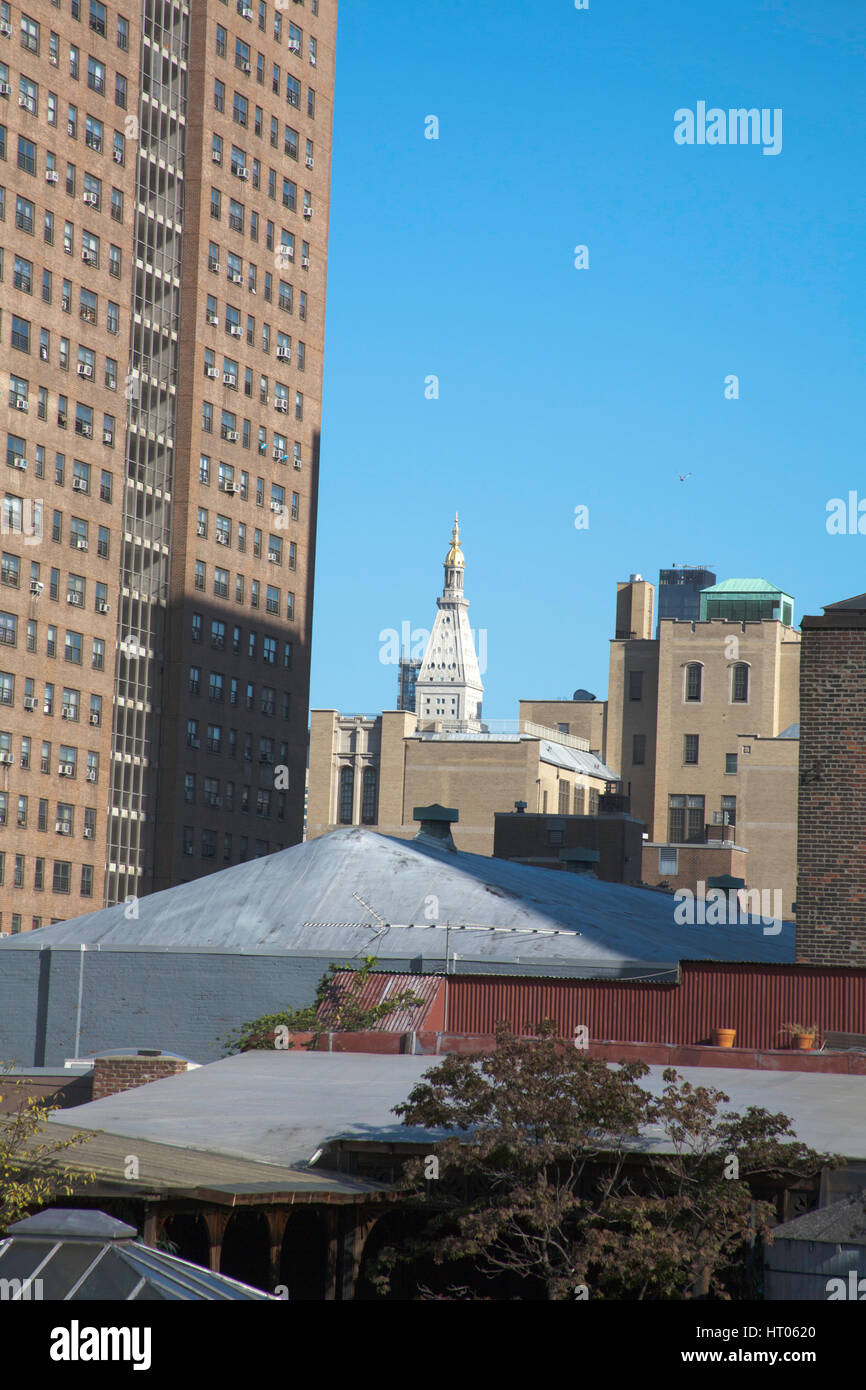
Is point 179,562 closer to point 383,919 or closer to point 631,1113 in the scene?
point 383,919

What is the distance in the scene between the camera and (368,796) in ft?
547

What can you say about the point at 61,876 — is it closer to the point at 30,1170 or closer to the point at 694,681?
the point at 694,681

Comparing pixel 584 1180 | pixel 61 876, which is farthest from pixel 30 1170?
pixel 61 876

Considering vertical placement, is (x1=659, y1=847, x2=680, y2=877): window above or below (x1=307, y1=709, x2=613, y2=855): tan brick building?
below

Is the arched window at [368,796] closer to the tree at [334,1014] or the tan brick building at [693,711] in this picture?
the tan brick building at [693,711]

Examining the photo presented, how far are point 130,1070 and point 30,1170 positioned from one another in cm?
1292

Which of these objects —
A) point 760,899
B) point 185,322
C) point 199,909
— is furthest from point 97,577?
point 199,909

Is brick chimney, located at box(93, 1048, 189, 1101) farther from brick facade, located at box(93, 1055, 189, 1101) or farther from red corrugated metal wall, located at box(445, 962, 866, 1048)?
red corrugated metal wall, located at box(445, 962, 866, 1048)

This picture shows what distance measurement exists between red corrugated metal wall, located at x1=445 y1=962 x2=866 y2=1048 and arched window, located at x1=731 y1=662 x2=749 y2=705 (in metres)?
104

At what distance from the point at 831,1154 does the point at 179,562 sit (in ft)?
297

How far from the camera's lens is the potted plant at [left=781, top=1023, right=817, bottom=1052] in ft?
122

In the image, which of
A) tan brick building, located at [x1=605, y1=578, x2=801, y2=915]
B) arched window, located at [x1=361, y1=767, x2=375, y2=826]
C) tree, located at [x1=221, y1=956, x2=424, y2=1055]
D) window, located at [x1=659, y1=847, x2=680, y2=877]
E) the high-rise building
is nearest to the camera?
tree, located at [x1=221, y1=956, x2=424, y2=1055]

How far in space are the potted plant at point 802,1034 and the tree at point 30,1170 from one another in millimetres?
15686

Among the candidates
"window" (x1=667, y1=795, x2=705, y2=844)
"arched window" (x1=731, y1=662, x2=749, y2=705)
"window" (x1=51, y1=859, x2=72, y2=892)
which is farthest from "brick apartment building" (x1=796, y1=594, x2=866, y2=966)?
"arched window" (x1=731, y1=662, x2=749, y2=705)
